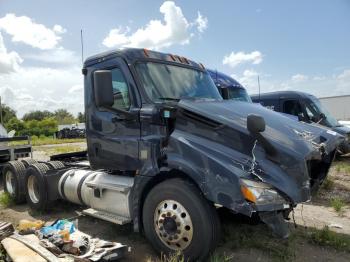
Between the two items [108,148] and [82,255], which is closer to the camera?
[82,255]

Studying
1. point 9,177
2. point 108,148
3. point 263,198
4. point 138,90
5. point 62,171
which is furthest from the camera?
point 9,177

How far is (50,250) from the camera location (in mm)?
3969

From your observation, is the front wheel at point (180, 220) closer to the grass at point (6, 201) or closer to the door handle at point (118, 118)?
the door handle at point (118, 118)

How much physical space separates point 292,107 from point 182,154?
1015cm

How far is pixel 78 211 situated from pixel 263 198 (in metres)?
4.14

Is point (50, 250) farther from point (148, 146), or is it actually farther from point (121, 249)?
point (148, 146)

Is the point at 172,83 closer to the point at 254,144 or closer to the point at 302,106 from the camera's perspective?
the point at 254,144

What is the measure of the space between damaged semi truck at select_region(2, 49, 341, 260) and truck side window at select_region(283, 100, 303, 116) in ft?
27.5

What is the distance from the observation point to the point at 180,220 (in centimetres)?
395

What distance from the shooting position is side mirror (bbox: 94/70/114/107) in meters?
4.33

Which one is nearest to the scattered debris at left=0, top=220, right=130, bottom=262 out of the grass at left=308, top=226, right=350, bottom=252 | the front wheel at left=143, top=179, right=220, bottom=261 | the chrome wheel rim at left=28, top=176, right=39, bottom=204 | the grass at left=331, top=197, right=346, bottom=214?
the front wheel at left=143, top=179, right=220, bottom=261

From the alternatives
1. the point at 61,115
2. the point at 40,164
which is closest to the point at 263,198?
the point at 40,164

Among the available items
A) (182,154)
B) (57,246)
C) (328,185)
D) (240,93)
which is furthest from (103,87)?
(240,93)

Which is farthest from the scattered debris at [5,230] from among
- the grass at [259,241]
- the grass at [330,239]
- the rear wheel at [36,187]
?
the grass at [330,239]
